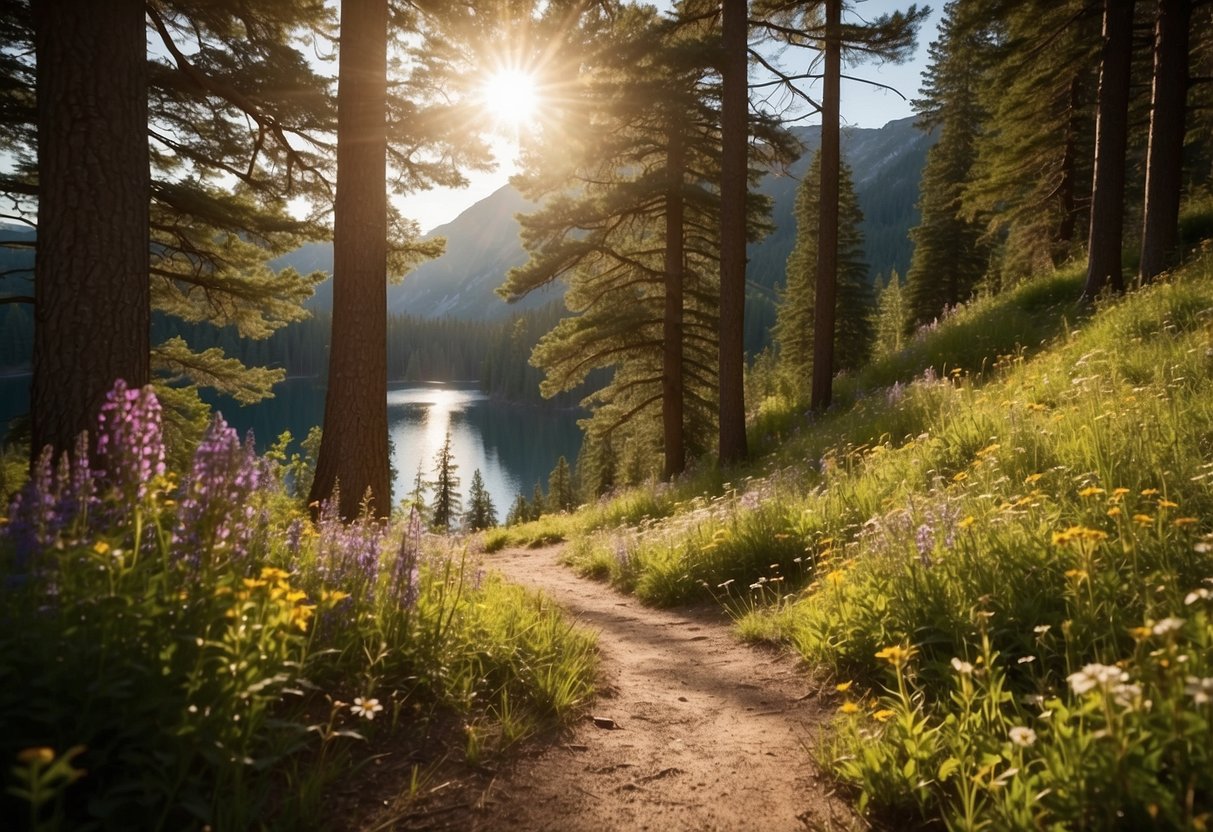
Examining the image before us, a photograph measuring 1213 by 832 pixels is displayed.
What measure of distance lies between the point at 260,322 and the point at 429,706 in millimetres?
8805

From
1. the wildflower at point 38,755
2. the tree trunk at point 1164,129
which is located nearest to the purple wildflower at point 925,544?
the wildflower at point 38,755

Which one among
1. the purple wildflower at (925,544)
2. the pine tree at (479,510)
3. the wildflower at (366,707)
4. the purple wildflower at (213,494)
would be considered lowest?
the pine tree at (479,510)

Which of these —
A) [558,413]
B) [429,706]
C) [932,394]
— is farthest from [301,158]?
[558,413]

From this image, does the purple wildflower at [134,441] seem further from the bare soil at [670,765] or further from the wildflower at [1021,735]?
the wildflower at [1021,735]

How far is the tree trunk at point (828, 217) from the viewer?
11.3 meters

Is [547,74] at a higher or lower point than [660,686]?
higher

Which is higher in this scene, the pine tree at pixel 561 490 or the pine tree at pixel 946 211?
the pine tree at pixel 946 211

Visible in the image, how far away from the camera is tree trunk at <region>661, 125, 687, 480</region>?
12625 mm

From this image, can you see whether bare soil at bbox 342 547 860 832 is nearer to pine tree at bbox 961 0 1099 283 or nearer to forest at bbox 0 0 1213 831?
forest at bbox 0 0 1213 831

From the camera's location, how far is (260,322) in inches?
380

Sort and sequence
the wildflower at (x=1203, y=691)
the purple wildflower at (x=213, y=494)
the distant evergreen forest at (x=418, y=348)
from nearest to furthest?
the wildflower at (x=1203, y=691)
the purple wildflower at (x=213, y=494)
the distant evergreen forest at (x=418, y=348)

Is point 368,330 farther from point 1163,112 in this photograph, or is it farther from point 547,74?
point 1163,112

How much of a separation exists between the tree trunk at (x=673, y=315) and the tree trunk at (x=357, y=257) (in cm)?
749

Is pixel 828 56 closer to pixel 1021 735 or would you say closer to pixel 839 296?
pixel 1021 735
